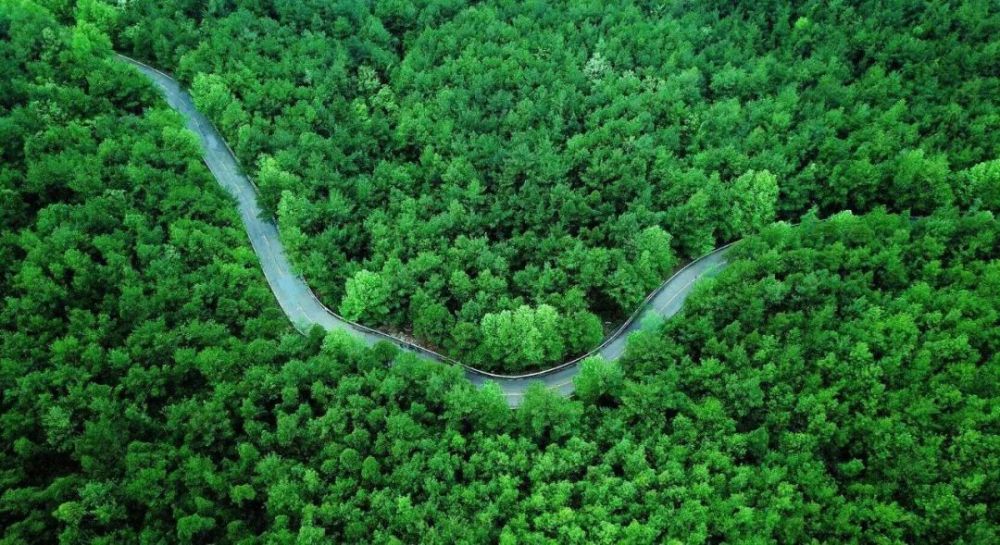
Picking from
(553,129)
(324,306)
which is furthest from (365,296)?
(553,129)

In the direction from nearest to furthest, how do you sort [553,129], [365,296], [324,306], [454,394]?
[454,394], [365,296], [324,306], [553,129]

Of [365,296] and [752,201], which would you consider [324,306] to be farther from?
[752,201]

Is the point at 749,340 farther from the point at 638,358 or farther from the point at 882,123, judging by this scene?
the point at 882,123

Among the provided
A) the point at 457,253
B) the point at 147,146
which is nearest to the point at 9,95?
the point at 147,146

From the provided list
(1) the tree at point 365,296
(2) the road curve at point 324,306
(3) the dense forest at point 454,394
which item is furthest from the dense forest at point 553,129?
(2) the road curve at point 324,306

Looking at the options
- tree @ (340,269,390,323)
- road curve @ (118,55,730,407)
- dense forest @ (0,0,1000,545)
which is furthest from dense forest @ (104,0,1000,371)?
road curve @ (118,55,730,407)

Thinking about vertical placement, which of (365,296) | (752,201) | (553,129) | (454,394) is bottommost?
(454,394)

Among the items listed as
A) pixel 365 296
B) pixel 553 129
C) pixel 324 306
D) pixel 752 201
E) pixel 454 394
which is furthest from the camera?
pixel 553 129
